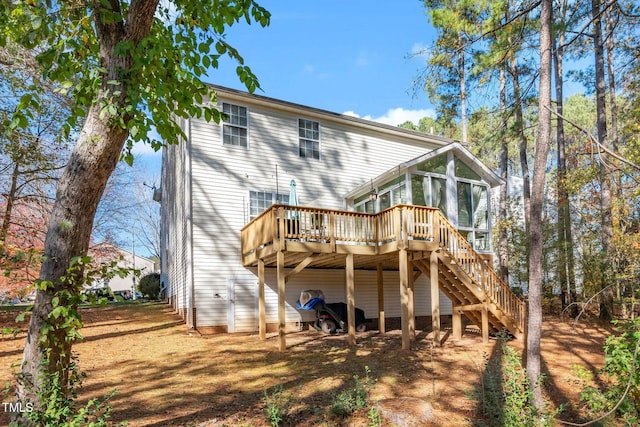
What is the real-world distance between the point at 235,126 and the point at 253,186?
1920 mm

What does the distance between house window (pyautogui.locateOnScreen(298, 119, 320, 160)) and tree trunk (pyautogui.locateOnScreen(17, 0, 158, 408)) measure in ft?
34.6

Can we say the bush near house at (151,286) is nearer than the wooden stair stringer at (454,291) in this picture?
No

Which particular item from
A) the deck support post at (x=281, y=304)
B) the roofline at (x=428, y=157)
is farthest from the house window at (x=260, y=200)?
the deck support post at (x=281, y=304)

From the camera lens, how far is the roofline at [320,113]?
13055mm

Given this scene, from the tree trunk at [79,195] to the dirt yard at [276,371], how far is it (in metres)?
2.31

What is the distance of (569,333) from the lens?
1216 centimetres

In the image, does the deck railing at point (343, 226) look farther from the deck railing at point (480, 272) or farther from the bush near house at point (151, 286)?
the bush near house at point (151, 286)

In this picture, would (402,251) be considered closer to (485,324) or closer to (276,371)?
(485,324)

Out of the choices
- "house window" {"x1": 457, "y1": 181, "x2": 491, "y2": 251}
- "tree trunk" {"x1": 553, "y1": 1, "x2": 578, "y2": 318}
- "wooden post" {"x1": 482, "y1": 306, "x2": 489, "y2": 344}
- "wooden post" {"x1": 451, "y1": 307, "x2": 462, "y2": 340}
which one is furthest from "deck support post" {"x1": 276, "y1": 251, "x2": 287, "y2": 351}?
"tree trunk" {"x1": 553, "y1": 1, "x2": 578, "y2": 318}

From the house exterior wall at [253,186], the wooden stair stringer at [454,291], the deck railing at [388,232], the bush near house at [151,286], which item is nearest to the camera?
the deck railing at [388,232]

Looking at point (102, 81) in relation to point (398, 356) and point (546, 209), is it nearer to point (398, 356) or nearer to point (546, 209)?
point (398, 356)

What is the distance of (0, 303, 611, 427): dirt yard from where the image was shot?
594 cm

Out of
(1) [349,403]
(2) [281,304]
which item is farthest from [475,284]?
(1) [349,403]

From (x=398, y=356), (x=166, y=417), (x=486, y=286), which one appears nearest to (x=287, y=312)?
(x=398, y=356)
